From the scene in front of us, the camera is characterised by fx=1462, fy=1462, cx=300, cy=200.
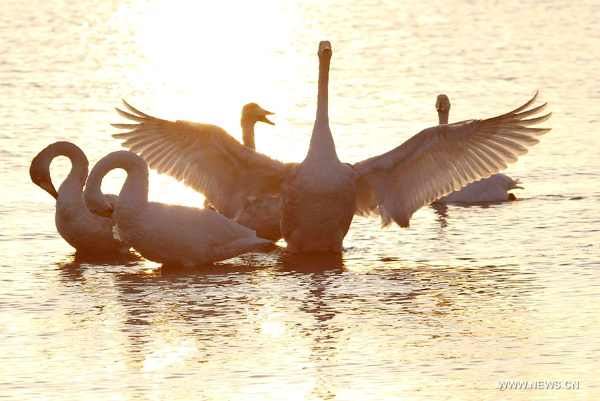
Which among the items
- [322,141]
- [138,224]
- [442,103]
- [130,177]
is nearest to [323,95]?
[322,141]

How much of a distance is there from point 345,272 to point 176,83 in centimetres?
1124

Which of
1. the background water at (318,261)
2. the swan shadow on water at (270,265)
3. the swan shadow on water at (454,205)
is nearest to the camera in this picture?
the background water at (318,261)

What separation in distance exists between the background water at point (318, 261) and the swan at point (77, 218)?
0.26 metres

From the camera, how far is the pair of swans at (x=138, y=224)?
12.7m

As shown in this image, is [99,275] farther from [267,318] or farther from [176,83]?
[176,83]

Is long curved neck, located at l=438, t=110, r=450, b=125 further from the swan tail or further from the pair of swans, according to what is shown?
the swan tail

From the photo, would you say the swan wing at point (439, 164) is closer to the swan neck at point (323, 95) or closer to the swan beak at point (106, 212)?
the swan neck at point (323, 95)

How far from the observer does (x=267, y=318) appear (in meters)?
10.9

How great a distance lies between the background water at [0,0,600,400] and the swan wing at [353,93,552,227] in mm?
433

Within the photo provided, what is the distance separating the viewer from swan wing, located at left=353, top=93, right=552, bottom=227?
14.0m

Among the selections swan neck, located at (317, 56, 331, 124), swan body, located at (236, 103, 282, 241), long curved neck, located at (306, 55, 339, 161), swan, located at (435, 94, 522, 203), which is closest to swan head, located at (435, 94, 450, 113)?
swan, located at (435, 94, 522, 203)

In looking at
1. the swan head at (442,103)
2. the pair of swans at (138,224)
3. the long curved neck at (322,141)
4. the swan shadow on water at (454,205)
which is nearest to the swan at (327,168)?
the long curved neck at (322,141)

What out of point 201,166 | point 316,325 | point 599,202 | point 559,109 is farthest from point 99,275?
point 559,109

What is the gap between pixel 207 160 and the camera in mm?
14297
